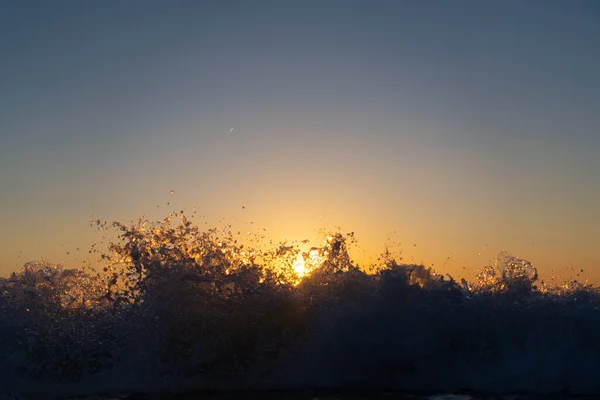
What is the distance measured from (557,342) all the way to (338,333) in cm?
366

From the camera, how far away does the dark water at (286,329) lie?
9180 millimetres

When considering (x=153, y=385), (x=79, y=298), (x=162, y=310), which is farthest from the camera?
(x=79, y=298)

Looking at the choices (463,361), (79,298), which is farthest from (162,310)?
(463,361)

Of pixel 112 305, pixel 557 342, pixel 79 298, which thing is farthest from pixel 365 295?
pixel 79 298

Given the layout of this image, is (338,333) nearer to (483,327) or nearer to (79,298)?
(483,327)

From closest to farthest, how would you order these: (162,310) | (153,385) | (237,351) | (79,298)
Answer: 1. (153,385)
2. (237,351)
3. (162,310)
4. (79,298)

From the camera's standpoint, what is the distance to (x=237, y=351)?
32.3 feet

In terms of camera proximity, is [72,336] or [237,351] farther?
[72,336]

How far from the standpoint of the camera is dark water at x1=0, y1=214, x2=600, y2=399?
918 cm

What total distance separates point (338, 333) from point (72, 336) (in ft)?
15.9

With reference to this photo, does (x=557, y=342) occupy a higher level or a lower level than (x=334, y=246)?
lower

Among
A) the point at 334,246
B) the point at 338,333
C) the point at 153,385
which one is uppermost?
the point at 334,246

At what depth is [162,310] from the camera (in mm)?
10492

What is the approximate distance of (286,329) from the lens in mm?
10180
